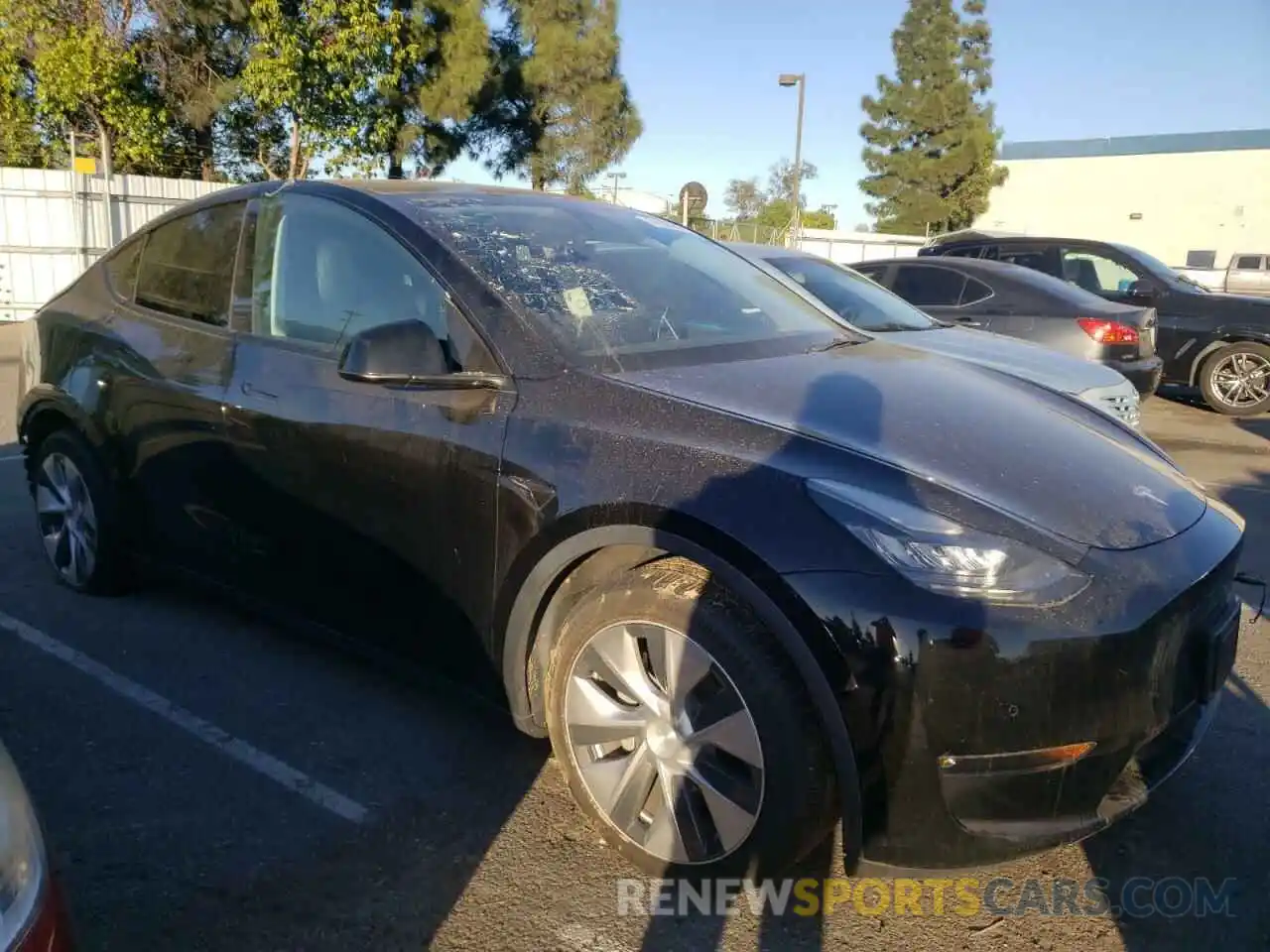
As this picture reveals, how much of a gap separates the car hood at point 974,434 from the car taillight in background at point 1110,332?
5.56m

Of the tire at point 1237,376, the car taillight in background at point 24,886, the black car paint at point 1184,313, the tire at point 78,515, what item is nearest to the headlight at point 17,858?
the car taillight in background at point 24,886

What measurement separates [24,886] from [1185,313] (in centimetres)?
1150

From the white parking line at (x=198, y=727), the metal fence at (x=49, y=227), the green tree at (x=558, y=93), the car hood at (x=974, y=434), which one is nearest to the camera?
the car hood at (x=974, y=434)

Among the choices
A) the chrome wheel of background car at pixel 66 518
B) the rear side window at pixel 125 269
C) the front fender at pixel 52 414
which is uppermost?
the rear side window at pixel 125 269

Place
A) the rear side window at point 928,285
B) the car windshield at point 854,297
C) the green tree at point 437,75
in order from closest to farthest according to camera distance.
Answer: the car windshield at point 854,297 < the rear side window at point 928,285 < the green tree at point 437,75

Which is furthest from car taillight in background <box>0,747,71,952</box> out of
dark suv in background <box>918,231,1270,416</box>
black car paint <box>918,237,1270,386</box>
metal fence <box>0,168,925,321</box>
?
metal fence <box>0,168,925,321</box>

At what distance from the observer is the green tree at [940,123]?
158ft

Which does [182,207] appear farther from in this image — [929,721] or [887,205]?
[887,205]

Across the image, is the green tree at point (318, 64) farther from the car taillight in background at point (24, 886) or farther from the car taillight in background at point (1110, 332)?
the car taillight in background at point (24, 886)

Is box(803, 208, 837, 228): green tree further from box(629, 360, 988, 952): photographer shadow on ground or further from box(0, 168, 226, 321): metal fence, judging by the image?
box(629, 360, 988, 952): photographer shadow on ground

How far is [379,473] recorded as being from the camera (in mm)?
2963

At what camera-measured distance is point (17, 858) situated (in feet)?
4.91

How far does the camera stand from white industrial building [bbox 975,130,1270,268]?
44.6m

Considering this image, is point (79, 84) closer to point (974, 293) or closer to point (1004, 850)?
point (974, 293)
